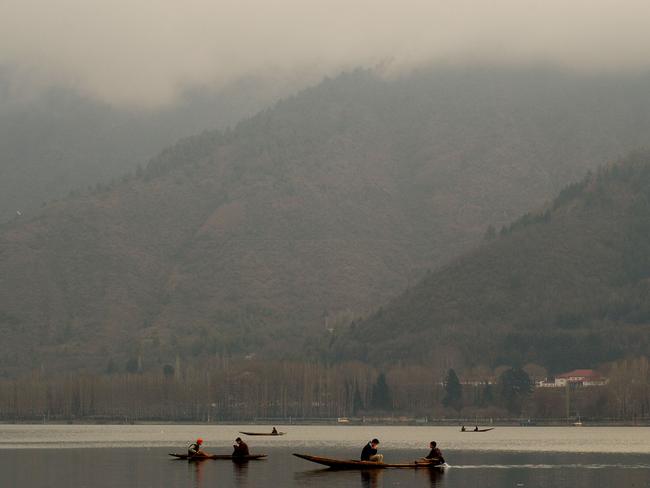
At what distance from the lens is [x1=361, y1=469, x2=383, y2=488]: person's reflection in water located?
14198 cm

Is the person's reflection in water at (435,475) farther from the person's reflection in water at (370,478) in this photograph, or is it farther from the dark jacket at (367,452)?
the dark jacket at (367,452)

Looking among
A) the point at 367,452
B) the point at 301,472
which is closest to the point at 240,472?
the point at 301,472

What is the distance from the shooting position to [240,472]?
156250 mm

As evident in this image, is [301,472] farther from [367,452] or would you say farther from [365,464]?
[367,452]

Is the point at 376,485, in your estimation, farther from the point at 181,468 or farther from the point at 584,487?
the point at 181,468

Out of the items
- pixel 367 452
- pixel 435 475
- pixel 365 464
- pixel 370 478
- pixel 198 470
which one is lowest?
pixel 370 478

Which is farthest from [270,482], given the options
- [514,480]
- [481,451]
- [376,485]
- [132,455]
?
[481,451]

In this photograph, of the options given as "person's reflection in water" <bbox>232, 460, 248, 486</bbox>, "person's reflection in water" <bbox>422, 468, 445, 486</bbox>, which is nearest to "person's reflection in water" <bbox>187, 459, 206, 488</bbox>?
"person's reflection in water" <bbox>232, 460, 248, 486</bbox>

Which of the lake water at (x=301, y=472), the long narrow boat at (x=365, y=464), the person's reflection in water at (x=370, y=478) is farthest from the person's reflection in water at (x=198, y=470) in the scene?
the person's reflection in water at (x=370, y=478)

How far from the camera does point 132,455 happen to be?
18875 centimetres

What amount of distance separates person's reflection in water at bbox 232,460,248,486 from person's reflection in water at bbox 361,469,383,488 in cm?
973

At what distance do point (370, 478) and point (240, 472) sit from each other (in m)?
13.3

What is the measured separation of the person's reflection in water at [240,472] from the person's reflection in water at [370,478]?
9.73 m

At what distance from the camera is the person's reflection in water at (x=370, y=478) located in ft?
466
